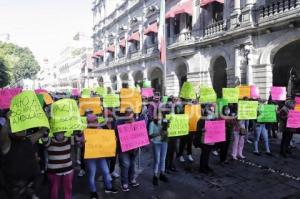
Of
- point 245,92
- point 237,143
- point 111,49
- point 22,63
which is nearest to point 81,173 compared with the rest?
point 237,143

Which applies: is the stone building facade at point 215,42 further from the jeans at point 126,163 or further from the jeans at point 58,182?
the jeans at point 58,182

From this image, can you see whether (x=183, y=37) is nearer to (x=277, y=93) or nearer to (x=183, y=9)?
(x=183, y=9)

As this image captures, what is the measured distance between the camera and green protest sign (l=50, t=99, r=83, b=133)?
4.90m

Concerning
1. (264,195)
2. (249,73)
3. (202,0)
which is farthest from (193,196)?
(202,0)

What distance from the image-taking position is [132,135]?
614cm

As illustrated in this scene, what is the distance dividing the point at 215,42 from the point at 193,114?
35.6 ft

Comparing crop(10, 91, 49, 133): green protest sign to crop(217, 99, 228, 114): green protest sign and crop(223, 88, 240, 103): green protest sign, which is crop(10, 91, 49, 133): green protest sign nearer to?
crop(217, 99, 228, 114): green protest sign

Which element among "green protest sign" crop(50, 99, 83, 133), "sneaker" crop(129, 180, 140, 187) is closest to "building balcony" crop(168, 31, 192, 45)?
"sneaker" crop(129, 180, 140, 187)

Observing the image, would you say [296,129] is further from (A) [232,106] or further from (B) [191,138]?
(B) [191,138]

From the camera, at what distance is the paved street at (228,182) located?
6.12 m

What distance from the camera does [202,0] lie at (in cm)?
1836

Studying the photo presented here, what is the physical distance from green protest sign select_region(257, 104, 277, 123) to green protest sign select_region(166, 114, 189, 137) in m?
2.81

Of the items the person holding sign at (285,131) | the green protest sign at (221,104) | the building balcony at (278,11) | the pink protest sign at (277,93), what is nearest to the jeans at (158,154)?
the green protest sign at (221,104)

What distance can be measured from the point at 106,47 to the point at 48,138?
32.8m
